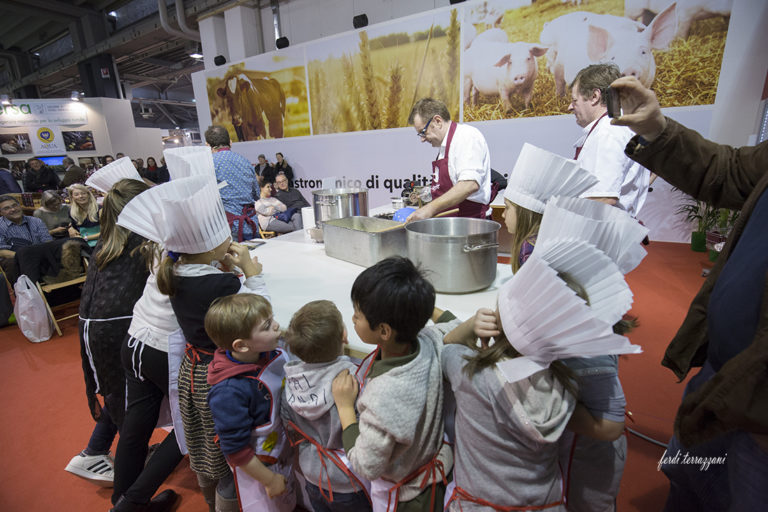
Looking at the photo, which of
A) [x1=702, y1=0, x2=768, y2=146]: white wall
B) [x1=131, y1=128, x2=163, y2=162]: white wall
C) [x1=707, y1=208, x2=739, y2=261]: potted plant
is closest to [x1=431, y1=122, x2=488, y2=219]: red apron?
[x1=707, y1=208, x2=739, y2=261]: potted plant

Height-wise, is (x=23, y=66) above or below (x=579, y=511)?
above

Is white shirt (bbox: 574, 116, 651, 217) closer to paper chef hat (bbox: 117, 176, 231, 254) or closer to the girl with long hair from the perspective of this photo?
paper chef hat (bbox: 117, 176, 231, 254)

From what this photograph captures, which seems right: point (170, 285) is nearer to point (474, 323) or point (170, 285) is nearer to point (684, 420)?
point (474, 323)

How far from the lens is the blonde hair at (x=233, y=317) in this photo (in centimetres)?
99

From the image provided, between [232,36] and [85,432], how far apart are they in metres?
7.39

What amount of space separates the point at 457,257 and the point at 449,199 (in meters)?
0.60

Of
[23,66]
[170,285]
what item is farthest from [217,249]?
[23,66]

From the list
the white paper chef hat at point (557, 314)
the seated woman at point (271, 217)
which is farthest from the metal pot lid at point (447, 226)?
the seated woman at point (271, 217)

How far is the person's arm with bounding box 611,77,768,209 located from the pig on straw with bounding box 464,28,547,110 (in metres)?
4.30

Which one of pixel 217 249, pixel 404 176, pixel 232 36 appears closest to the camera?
pixel 217 249

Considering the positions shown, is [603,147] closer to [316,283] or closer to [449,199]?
[449,199]

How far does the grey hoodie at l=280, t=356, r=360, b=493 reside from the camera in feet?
3.17

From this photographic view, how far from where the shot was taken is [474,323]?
2.56 ft

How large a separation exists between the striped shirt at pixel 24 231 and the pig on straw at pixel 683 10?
257 inches
